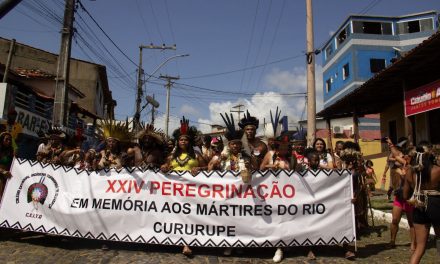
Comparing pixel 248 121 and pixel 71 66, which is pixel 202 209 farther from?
pixel 71 66

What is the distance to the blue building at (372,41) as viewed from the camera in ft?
96.6

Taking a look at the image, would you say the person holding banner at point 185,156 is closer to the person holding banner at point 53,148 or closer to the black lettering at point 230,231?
the black lettering at point 230,231

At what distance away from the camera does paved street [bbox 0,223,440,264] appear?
5.04m

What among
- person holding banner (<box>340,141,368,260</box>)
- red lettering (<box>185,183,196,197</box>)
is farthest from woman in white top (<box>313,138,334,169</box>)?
red lettering (<box>185,183,196,197</box>)

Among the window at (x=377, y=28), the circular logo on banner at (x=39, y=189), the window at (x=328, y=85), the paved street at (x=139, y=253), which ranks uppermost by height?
the window at (x=377, y=28)

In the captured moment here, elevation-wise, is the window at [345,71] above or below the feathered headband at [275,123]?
above

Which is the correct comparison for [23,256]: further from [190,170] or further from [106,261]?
[190,170]

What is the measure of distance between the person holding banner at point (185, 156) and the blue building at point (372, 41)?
83.7ft

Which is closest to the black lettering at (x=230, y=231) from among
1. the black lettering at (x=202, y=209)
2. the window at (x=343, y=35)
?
the black lettering at (x=202, y=209)

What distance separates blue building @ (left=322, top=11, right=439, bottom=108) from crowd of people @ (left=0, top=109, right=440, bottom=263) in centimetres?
2416

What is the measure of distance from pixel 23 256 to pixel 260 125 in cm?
416

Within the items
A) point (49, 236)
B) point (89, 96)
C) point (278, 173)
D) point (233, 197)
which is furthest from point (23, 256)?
point (89, 96)

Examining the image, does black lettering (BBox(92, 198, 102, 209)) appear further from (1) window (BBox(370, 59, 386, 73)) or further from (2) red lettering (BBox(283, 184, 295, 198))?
(1) window (BBox(370, 59, 386, 73))

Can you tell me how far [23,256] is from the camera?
16.9ft
